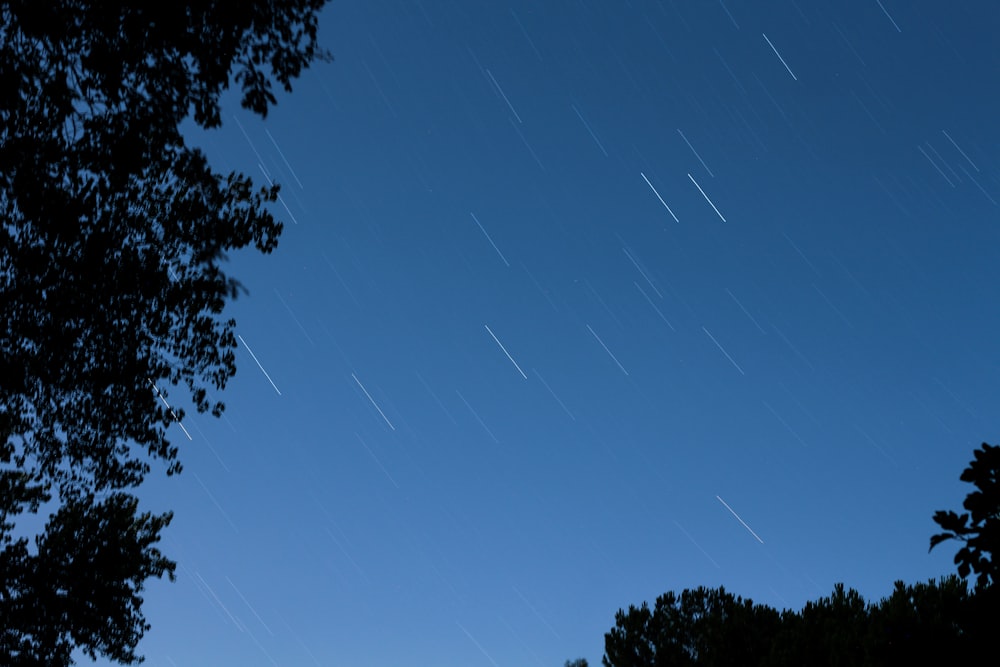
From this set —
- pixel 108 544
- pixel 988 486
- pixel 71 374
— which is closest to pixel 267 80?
pixel 71 374

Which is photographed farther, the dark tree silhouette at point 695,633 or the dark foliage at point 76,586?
the dark tree silhouette at point 695,633

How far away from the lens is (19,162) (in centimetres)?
955

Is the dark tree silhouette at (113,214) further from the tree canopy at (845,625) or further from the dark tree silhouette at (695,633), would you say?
the dark tree silhouette at (695,633)

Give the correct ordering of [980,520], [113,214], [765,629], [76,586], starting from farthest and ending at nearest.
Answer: [765,629] < [76,586] < [113,214] < [980,520]

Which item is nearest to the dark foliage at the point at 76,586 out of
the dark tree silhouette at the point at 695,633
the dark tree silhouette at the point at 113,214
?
the dark tree silhouette at the point at 113,214

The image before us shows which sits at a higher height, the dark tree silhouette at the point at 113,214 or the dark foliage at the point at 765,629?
the dark tree silhouette at the point at 113,214

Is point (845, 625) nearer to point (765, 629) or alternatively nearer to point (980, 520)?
point (765, 629)

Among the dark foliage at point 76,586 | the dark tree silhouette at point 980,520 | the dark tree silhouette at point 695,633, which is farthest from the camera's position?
the dark tree silhouette at point 695,633

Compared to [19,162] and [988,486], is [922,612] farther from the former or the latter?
[19,162]

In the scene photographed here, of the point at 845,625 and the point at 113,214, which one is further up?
the point at 113,214

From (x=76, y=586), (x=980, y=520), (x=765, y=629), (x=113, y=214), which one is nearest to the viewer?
(x=980, y=520)

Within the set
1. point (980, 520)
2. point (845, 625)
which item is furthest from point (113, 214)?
point (845, 625)

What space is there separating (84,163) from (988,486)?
427 inches

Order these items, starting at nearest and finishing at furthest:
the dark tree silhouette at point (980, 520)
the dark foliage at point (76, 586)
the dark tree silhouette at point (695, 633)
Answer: the dark tree silhouette at point (980, 520)
the dark foliage at point (76, 586)
the dark tree silhouette at point (695, 633)
